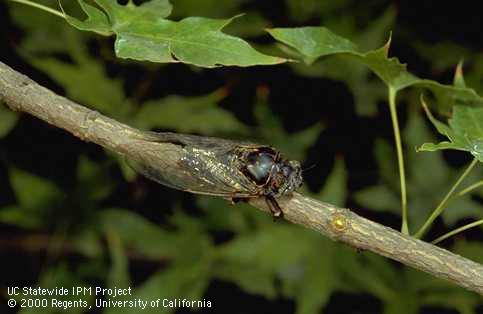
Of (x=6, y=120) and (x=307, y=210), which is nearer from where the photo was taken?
(x=307, y=210)

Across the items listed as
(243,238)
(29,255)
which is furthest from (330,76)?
(29,255)

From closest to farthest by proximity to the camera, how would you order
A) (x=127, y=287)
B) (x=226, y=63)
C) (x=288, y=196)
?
(x=226, y=63), (x=288, y=196), (x=127, y=287)

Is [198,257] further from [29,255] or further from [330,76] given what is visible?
[330,76]

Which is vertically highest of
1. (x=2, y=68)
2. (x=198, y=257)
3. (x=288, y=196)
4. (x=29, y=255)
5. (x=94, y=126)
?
(x=29, y=255)

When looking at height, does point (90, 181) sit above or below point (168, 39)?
above

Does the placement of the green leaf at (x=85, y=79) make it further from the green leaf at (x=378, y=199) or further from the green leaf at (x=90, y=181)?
the green leaf at (x=378, y=199)

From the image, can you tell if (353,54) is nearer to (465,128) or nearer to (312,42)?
(312,42)

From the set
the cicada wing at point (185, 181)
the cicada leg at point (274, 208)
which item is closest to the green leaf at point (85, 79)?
the cicada wing at point (185, 181)

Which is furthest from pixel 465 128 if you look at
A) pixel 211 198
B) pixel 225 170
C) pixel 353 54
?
pixel 211 198
